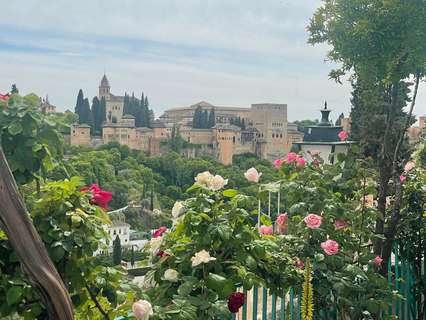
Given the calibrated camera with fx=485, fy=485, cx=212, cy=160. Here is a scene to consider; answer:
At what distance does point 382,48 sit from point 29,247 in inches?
66.2

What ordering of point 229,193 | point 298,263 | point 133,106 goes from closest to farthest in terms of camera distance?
point 229,193 < point 298,263 < point 133,106

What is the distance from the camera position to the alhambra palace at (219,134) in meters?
49.4

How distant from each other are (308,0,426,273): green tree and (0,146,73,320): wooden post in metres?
1.45

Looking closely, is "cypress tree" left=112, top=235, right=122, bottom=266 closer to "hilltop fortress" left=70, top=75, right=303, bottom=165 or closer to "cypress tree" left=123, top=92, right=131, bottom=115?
"hilltop fortress" left=70, top=75, right=303, bottom=165

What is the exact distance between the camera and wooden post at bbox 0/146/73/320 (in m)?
0.83

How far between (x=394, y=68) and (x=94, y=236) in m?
1.47

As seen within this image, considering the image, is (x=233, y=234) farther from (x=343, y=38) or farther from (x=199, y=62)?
(x=199, y=62)

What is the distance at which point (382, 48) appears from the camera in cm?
204

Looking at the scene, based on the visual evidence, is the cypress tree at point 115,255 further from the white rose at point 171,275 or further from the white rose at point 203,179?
the white rose at point 203,179

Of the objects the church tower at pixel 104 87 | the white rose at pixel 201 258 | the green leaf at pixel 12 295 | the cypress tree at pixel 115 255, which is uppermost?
the church tower at pixel 104 87

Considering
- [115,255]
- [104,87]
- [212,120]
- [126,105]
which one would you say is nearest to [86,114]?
[126,105]

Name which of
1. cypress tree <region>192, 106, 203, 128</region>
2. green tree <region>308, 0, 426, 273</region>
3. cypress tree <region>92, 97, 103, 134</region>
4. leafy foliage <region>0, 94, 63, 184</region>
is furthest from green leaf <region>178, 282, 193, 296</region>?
cypress tree <region>192, 106, 203, 128</region>

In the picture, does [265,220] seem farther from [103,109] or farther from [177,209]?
[103,109]

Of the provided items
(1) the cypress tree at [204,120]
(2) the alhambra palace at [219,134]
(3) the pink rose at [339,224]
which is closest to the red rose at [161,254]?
(3) the pink rose at [339,224]
